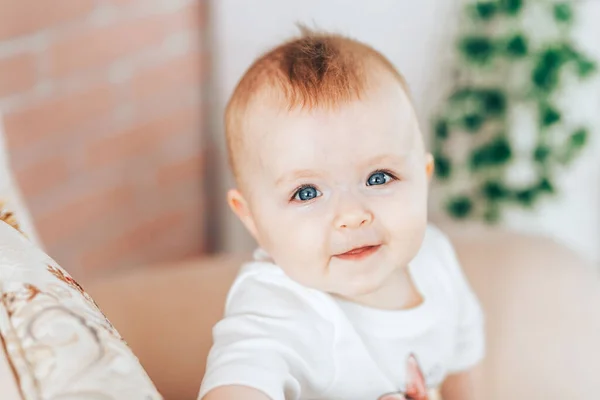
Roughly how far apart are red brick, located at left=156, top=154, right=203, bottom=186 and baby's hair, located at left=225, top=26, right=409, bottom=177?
3.22 ft

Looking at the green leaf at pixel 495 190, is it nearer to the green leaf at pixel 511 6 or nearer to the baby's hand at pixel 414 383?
the green leaf at pixel 511 6

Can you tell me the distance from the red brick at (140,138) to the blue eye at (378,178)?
0.92 meters

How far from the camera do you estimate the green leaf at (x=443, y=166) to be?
72.2 inches

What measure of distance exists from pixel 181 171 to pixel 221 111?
0.17 metres

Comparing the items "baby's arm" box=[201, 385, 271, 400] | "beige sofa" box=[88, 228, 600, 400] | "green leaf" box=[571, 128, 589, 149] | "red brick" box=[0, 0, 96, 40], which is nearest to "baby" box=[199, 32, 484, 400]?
"baby's arm" box=[201, 385, 271, 400]

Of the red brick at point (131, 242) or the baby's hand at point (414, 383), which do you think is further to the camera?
the red brick at point (131, 242)

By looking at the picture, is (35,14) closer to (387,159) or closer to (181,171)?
(181,171)

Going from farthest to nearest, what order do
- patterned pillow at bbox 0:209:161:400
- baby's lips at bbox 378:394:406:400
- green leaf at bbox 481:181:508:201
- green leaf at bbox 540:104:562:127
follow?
green leaf at bbox 481:181:508:201 < green leaf at bbox 540:104:562:127 < baby's lips at bbox 378:394:406:400 < patterned pillow at bbox 0:209:161:400

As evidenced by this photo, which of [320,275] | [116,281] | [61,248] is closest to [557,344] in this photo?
[320,275]

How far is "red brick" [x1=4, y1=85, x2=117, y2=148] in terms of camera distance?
1378mm

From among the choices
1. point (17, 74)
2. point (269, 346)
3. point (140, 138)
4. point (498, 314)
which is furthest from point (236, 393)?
point (140, 138)

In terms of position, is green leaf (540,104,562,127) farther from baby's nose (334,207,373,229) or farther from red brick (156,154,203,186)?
baby's nose (334,207,373,229)

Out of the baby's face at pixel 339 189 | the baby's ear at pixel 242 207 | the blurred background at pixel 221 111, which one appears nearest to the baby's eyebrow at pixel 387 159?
the baby's face at pixel 339 189

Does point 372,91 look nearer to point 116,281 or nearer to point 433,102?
point 116,281
